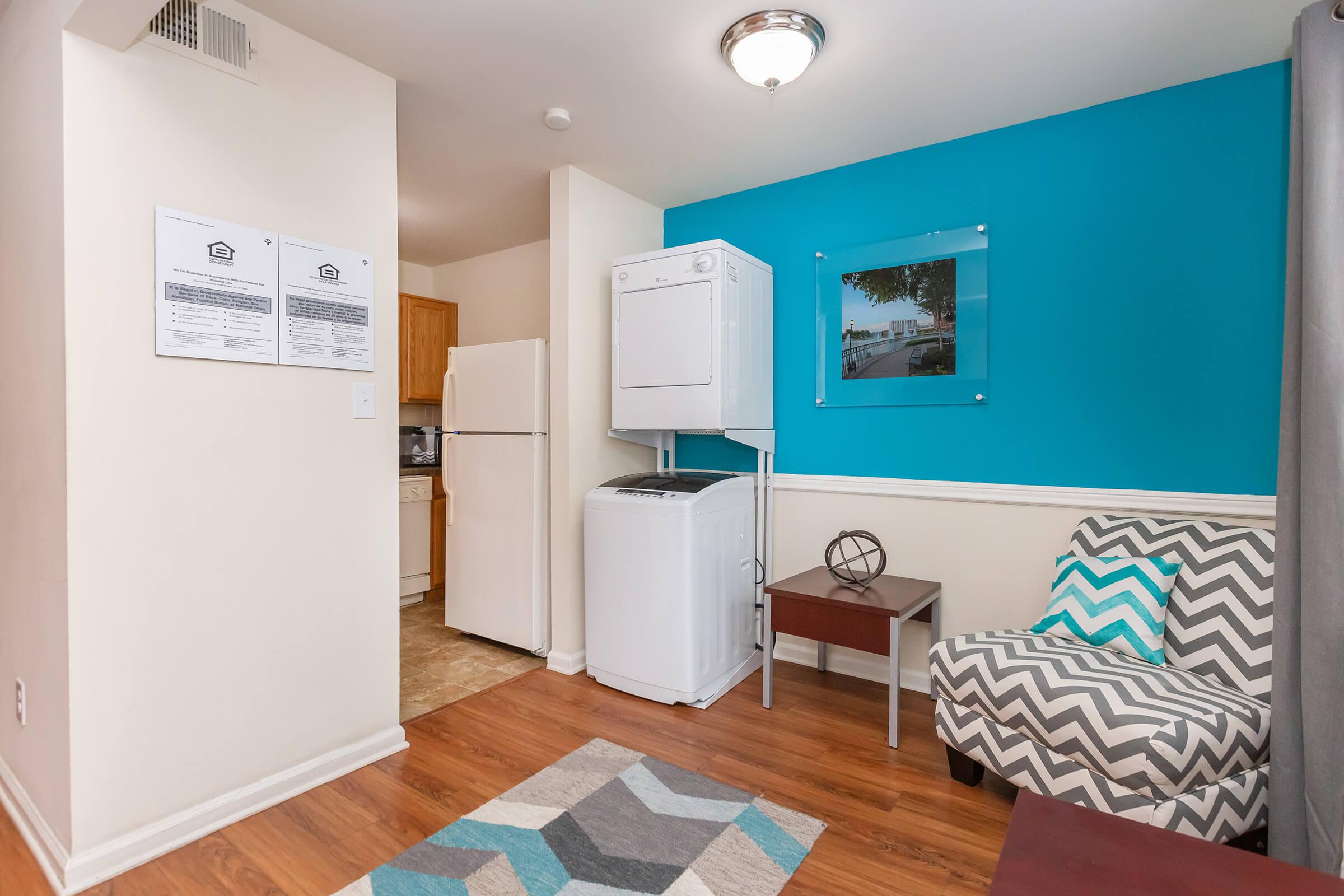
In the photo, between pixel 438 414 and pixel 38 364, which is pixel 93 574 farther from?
pixel 438 414

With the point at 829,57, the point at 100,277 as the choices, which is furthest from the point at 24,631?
the point at 829,57

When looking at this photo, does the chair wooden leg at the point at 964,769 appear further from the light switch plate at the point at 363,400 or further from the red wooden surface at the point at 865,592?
the light switch plate at the point at 363,400

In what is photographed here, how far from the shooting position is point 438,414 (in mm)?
5188

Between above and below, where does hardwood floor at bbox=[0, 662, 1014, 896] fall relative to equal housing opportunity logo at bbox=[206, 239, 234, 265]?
below

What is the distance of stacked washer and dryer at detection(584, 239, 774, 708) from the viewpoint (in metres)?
2.76

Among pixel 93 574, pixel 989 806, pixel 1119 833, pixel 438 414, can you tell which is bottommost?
pixel 989 806

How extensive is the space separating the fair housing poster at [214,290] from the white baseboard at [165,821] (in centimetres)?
131

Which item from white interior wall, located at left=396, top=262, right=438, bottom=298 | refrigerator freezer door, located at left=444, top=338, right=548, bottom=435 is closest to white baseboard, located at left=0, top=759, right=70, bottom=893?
refrigerator freezer door, located at left=444, top=338, right=548, bottom=435

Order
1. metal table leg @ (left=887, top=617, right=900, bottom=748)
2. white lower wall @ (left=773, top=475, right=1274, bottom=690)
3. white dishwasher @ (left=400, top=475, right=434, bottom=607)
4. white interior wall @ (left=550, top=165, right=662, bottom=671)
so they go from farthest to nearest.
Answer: white dishwasher @ (left=400, top=475, right=434, bottom=607)
white interior wall @ (left=550, top=165, right=662, bottom=671)
white lower wall @ (left=773, top=475, right=1274, bottom=690)
metal table leg @ (left=887, top=617, right=900, bottom=748)

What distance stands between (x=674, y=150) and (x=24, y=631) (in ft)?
9.53

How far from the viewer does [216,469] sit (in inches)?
75.1

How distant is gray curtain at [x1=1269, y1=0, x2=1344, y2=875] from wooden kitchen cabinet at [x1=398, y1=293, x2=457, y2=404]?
4488 millimetres

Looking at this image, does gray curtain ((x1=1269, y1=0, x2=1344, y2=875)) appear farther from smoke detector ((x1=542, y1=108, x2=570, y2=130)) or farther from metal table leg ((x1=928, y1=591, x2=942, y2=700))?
smoke detector ((x1=542, y1=108, x2=570, y2=130))

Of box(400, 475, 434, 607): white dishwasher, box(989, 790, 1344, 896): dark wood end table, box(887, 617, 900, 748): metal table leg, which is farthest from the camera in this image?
box(400, 475, 434, 607): white dishwasher
